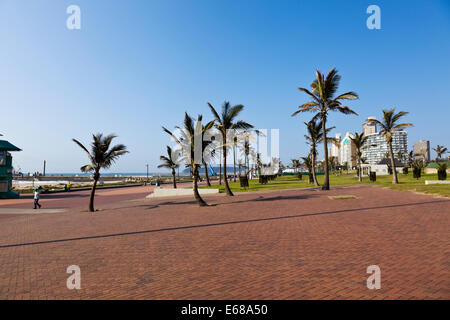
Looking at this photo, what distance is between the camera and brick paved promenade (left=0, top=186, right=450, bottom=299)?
158 inches

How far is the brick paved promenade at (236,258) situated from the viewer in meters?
4.02

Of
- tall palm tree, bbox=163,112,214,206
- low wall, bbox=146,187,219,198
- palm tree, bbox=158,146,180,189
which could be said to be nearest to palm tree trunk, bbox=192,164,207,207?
tall palm tree, bbox=163,112,214,206

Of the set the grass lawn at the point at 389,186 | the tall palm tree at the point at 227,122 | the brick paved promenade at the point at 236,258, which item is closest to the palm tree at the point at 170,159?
the grass lawn at the point at 389,186

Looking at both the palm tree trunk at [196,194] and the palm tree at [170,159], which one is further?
the palm tree at [170,159]

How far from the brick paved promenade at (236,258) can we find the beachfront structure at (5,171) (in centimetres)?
2126

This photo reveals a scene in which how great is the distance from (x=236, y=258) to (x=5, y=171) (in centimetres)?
3086

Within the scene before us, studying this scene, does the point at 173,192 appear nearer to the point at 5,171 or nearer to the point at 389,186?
the point at 5,171

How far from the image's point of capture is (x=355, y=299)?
363 cm

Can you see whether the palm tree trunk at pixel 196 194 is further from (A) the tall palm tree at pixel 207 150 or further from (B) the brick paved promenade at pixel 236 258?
(B) the brick paved promenade at pixel 236 258

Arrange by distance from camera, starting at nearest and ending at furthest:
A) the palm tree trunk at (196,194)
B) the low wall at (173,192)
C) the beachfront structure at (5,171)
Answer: the palm tree trunk at (196,194) → the low wall at (173,192) → the beachfront structure at (5,171)
